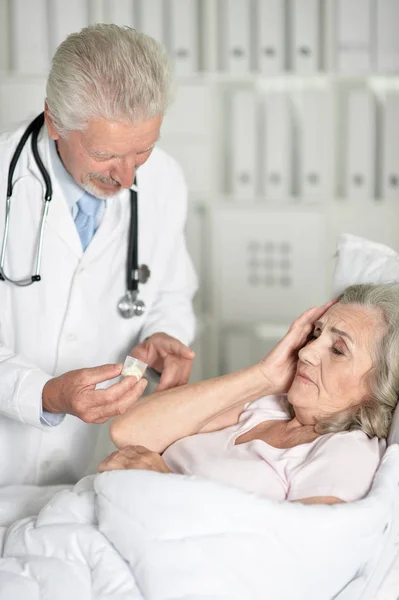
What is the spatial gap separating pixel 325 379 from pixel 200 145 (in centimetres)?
167

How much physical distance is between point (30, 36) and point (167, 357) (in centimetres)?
170

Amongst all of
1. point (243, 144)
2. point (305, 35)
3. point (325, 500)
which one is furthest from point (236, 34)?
point (325, 500)

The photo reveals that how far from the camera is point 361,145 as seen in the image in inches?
120

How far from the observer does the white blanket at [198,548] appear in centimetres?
129

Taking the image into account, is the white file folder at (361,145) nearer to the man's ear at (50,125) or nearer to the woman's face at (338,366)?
the woman's face at (338,366)

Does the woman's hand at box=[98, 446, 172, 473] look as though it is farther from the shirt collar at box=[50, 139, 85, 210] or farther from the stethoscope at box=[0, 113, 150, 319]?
the shirt collar at box=[50, 139, 85, 210]

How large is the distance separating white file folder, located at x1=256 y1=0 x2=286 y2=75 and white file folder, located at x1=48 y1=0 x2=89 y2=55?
636 mm

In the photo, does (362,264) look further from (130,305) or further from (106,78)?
(106,78)

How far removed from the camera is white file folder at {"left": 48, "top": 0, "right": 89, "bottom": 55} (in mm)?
2992

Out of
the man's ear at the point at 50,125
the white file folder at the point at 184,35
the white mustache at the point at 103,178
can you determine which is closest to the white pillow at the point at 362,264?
the white mustache at the point at 103,178

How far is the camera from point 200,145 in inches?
124

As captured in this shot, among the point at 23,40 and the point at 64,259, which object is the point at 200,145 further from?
the point at 64,259

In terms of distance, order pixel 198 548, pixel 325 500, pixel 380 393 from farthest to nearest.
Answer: pixel 380 393
pixel 325 500
pixel 198 548

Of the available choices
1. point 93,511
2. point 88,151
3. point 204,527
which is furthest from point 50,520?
point 88,151
